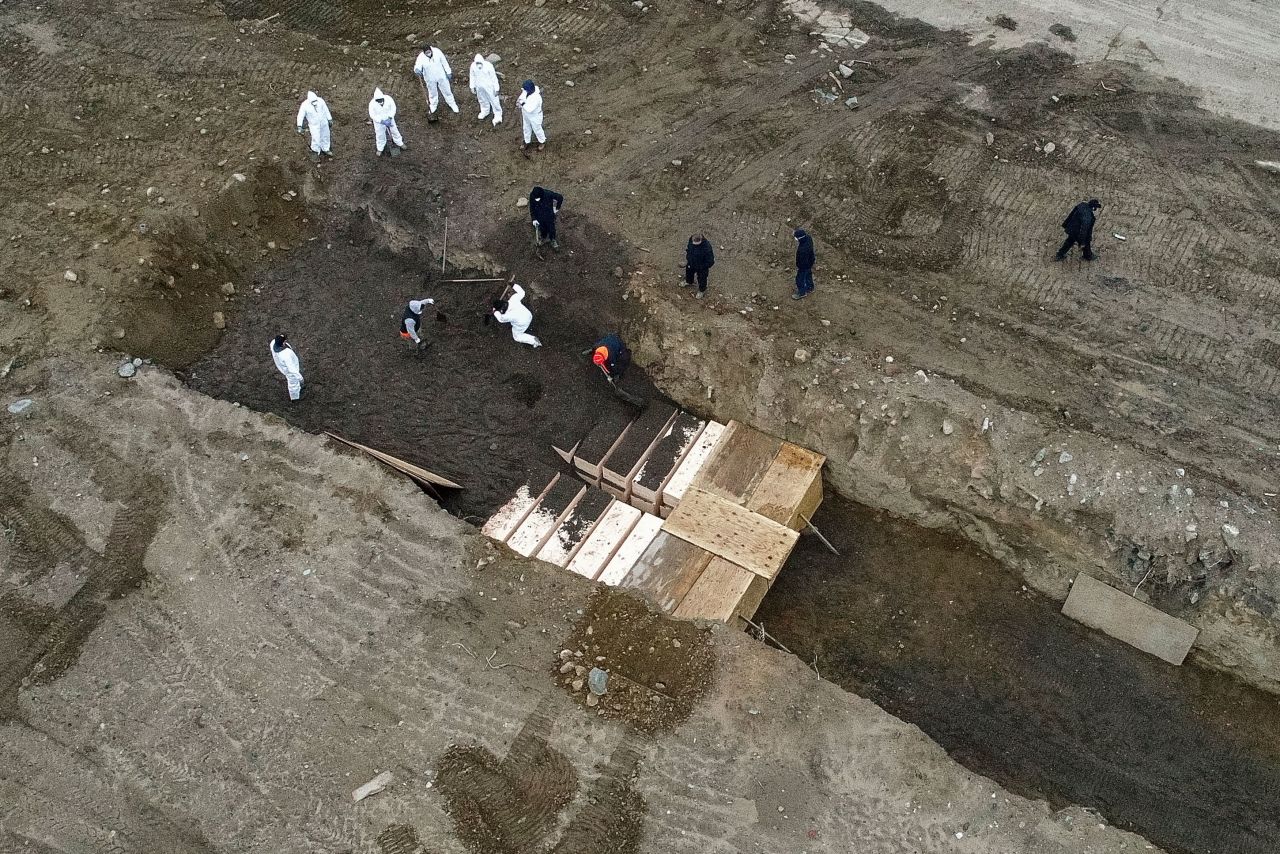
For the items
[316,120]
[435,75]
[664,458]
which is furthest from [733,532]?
[316,120]

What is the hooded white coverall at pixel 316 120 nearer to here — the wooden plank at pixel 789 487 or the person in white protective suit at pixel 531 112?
the person in white protective suit at pixel 531 112

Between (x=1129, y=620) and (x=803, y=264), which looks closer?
(x=1129, y=620)

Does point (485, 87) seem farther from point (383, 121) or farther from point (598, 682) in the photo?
point (598, 682)

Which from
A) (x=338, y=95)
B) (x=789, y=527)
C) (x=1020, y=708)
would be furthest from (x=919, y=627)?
(x=338, y=95)

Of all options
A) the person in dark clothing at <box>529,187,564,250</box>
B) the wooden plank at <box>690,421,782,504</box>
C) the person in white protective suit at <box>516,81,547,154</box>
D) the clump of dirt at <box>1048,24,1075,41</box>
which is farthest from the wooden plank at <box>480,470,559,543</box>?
the clump of dirt at <box>1048,24,1075,41</box>

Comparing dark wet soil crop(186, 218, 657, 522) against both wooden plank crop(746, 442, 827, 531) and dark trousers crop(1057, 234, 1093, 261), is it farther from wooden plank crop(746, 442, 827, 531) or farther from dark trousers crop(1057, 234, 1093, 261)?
dark trousers crop(1057, 234, 1093, 261)

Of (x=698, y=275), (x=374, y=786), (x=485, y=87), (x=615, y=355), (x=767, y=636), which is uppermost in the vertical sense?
(x=485, y=87)

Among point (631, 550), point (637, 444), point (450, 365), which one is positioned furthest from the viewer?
point (450, 365)
